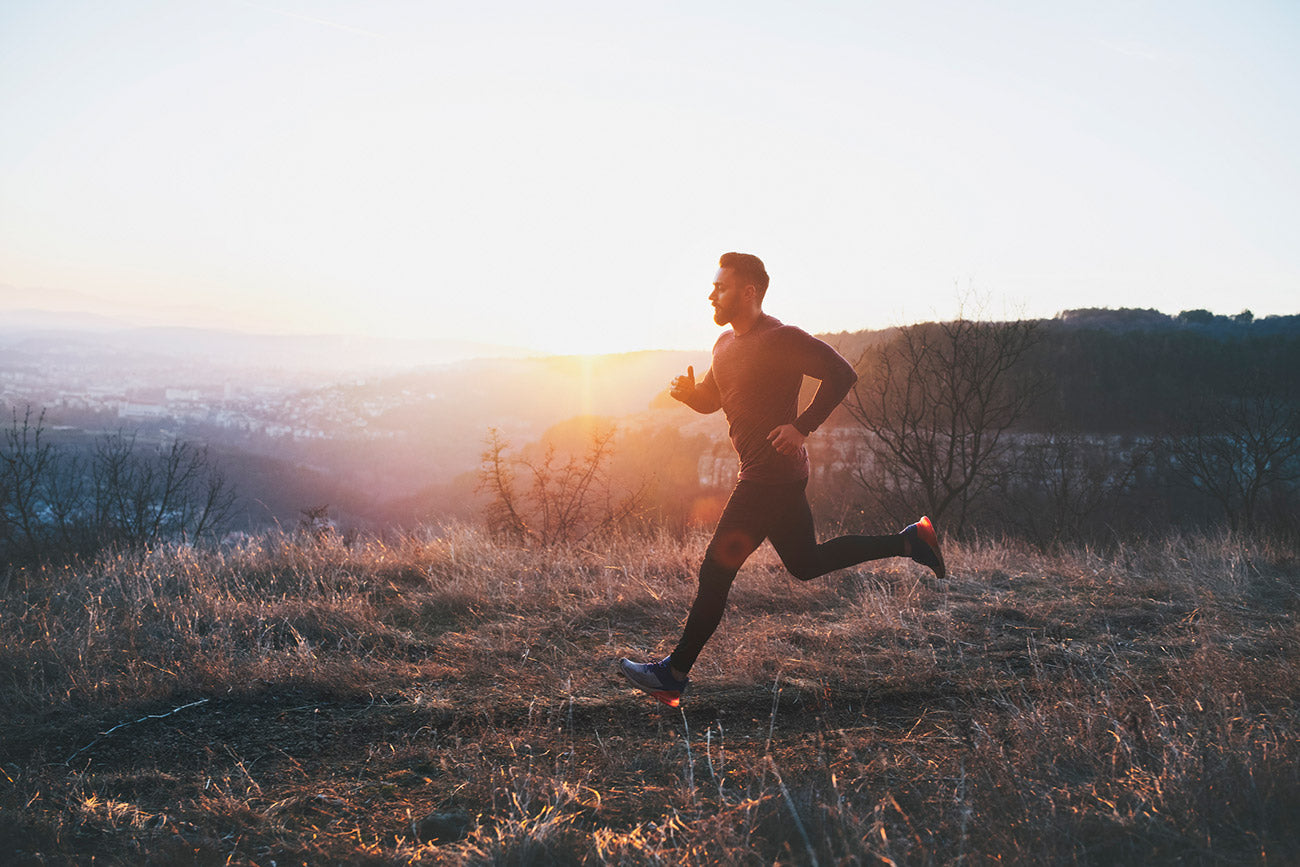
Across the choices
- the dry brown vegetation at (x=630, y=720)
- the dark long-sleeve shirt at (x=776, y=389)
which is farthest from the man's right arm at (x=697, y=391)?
the dry brown vegetation at (x=630, y=720)

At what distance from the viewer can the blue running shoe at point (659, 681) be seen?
9.95ft

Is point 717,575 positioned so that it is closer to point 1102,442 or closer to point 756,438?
point 756,438

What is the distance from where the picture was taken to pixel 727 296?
3.28 m

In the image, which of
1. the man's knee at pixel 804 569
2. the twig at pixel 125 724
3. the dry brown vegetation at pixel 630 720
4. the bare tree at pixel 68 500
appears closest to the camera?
the dry brown vegetation at pixel 630 720

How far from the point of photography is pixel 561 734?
109 inches

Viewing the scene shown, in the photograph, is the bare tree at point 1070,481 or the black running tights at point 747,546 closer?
the black running tights at point 747,546

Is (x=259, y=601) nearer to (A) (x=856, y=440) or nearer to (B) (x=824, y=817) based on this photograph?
(B) (x=824, y=817)

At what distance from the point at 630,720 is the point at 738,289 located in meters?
1.95

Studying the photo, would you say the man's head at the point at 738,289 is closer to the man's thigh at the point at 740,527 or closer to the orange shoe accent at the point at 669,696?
the man's thigh at the point at 740,527

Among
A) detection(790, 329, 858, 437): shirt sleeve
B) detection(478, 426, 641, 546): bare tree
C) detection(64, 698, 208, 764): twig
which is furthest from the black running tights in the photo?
detection(478, 426, 641, 546): bare tree

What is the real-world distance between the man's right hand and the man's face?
377mm

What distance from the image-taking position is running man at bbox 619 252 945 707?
3.09 metres

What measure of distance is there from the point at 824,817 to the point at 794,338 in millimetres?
1929

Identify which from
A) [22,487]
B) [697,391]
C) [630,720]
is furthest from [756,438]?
[22,487]
